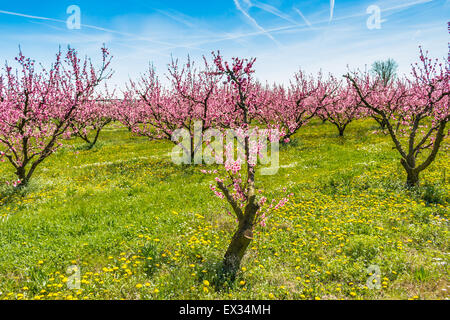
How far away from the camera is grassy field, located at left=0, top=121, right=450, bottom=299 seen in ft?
16.4

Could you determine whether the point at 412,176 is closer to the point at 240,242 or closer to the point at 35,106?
the point at 240,242

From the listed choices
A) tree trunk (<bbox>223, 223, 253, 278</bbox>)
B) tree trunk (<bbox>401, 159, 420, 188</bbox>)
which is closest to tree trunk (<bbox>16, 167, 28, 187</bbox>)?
tree trunk (<bbox>223, 223, 253, 278</bbox>)

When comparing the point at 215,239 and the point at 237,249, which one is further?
the point at 215,239

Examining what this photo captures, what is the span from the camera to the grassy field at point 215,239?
500 cm

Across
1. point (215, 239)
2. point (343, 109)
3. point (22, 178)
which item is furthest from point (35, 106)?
point (343, 109)

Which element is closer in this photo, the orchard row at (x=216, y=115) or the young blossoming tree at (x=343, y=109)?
the orchard row at (x=216, y=115)

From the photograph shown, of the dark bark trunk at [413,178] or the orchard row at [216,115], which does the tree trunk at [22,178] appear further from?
the dark bark trunk at [413,178]

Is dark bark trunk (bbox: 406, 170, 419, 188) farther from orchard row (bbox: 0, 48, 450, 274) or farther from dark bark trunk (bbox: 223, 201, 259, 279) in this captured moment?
dark bark trunk (bbox: 223, 201, 259, 279)

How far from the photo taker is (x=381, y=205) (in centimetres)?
864

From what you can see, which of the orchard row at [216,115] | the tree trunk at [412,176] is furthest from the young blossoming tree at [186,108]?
the tree trunk at [412,176]

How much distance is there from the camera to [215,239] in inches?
273
